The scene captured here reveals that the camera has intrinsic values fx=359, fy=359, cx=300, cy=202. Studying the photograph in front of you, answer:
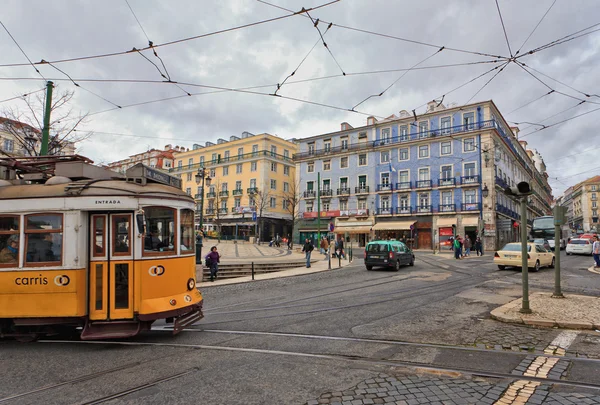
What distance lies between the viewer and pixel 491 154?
38375 millimetres

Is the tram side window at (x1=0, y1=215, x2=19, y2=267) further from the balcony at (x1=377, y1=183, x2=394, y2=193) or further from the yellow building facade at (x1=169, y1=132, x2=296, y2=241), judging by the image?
the yellow building facade at (x1=169, y1=132, x2=296, y2=241)

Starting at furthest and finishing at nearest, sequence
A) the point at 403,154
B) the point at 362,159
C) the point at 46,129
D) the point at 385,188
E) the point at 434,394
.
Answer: the point at 362,159 < the point at 385,188 < the point at 403,154 < the point at 46,129 < the point at 434,394

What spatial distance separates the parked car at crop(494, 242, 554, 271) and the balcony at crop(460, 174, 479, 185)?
23.0m

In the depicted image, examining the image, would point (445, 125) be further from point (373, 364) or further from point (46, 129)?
point (373, 364)

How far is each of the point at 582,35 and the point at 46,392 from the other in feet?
41.1

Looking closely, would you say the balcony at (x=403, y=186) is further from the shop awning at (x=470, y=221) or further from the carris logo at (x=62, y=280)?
the carris logo at (x=62, y=280)

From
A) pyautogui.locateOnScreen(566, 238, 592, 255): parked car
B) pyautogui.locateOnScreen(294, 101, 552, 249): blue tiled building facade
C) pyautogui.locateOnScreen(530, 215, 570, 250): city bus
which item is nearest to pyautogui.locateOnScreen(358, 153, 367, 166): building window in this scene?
pyautogui.locateOnScreen(294, 101, 552, 249): blue tiled building facade

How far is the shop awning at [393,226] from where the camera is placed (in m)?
42.3

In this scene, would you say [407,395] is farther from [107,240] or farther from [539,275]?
[539,275]

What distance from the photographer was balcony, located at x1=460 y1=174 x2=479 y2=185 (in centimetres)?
3909

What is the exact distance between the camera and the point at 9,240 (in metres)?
5.98

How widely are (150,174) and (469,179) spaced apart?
39278 mm

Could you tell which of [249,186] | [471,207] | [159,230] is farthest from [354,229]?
[159,230]

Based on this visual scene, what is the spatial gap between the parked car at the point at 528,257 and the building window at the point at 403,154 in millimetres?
28113
